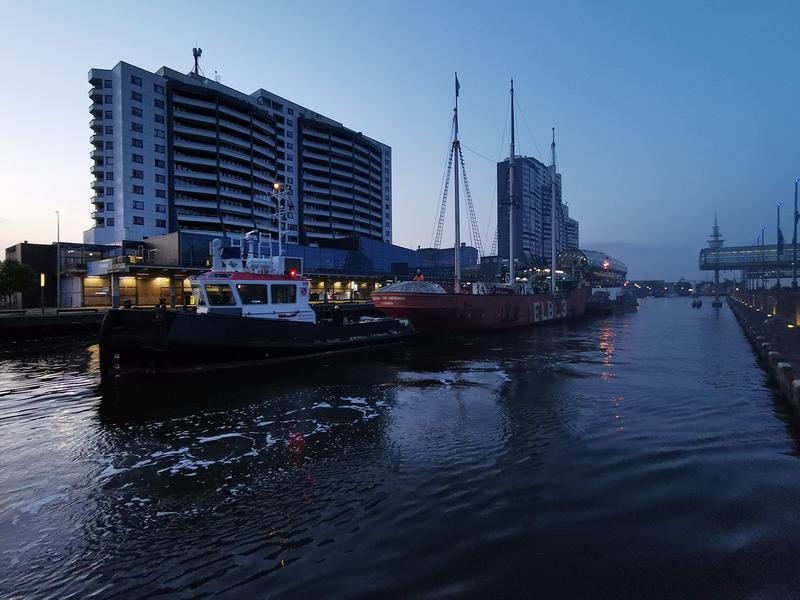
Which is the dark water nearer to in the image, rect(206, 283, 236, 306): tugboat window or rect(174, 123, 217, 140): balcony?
rect(206, 283, 236, 306): tugboat window

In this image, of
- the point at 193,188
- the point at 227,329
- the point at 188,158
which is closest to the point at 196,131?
the point at 188,158

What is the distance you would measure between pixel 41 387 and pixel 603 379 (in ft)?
68.1

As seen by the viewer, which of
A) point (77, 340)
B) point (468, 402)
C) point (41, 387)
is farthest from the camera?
point (77, 340)

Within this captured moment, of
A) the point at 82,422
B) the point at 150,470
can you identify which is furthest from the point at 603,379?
the point at 82,422

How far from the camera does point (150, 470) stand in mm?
7762

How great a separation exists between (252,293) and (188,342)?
355 centimetres

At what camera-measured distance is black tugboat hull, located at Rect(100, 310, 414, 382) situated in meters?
15.6

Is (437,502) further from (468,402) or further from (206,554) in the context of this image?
(468,402)

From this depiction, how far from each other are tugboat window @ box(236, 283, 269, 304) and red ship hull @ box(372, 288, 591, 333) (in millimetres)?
10814

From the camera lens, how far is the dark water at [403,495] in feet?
15.2

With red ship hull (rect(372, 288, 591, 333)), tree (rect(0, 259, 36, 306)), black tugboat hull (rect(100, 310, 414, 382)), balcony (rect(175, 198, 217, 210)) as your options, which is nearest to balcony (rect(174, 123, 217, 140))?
balcony (rect(175, 198, 217, 210))

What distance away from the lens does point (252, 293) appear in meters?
18.7

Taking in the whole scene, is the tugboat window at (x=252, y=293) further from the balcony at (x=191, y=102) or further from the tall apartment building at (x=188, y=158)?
the balcony at (x=191, y=102)

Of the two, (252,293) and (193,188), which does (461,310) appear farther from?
(193,188)
